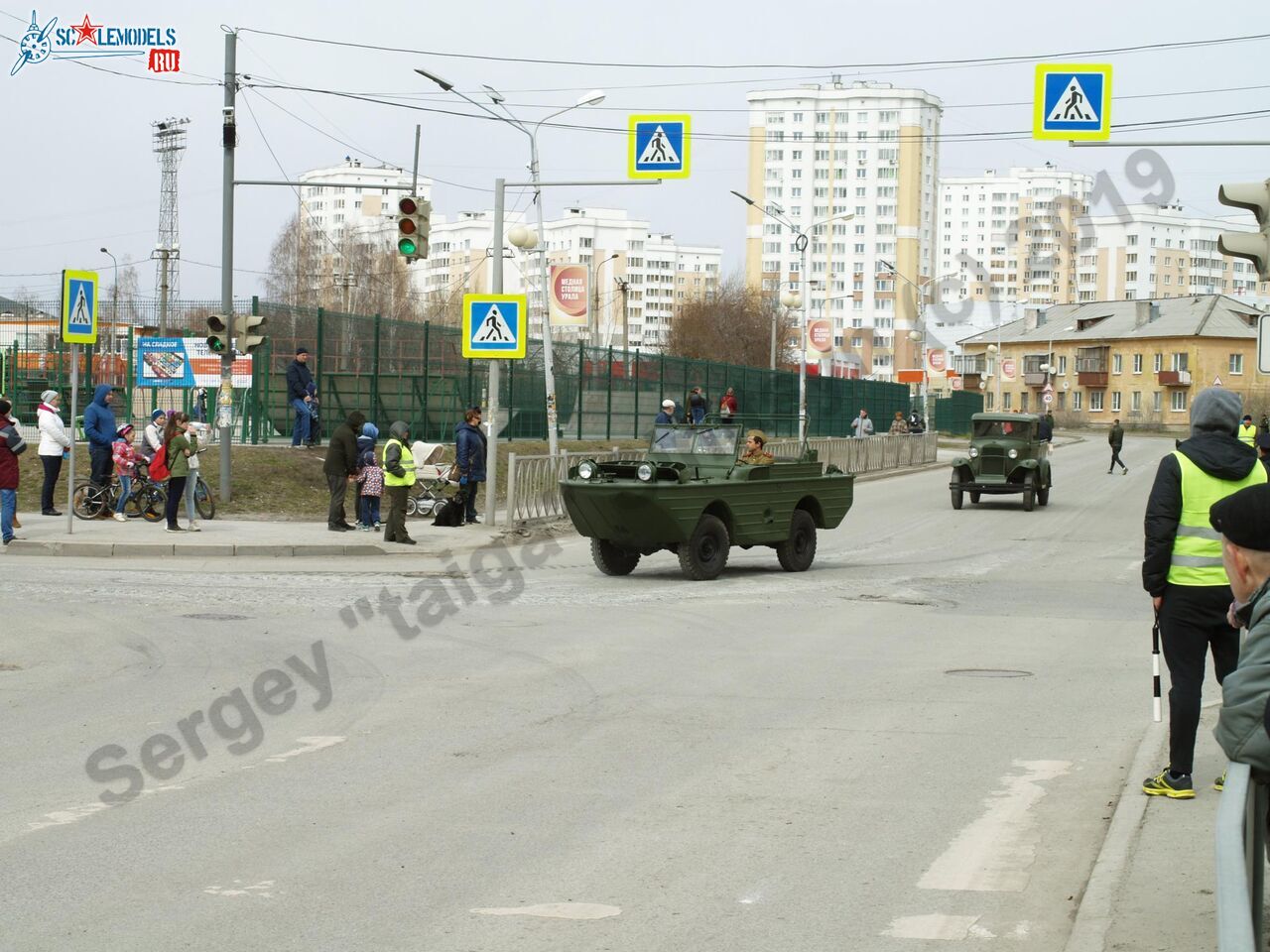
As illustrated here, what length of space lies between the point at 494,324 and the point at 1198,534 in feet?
54.8

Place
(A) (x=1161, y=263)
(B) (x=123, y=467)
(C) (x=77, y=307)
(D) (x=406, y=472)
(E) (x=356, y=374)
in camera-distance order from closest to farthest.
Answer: (C) (x=77, y=307) < (D) (x=406, y=472) < (B) (x=123, y=467) < (E) (x=356, y=374) < (A) (x=1161, y=263)

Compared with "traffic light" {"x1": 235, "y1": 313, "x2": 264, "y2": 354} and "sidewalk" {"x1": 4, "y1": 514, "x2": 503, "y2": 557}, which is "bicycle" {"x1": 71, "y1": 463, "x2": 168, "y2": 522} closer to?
"sidewalk" {"x1": 4, "y1": 514, "x2": 503, "y2": 557}

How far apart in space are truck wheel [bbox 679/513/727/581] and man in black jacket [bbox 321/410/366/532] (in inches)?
250

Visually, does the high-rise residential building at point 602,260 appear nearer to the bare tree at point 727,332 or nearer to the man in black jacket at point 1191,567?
the bare tree at point 727,332

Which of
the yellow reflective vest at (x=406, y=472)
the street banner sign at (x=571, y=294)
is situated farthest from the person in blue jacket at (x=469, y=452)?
the street banner sign at (x=571, y=294)

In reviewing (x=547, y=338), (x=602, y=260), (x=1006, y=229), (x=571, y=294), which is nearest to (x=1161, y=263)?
(x=1006, y=229)

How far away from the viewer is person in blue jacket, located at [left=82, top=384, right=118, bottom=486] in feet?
75.3

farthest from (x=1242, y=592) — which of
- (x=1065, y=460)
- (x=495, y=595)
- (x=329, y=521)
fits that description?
(x=1065, y=460)

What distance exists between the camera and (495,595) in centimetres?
1603

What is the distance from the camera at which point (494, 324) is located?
22.9m

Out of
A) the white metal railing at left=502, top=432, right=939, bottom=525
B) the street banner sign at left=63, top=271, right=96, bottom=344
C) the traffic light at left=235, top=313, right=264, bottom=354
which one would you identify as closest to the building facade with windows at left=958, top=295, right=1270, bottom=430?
the white metal railing at left=502, top=432, right=939, bottom=525

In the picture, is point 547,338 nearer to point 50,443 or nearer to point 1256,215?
point 50,443

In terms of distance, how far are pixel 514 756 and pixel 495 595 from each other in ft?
26.0

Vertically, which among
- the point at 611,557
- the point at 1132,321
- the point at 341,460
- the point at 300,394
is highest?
the point at 1132,321
